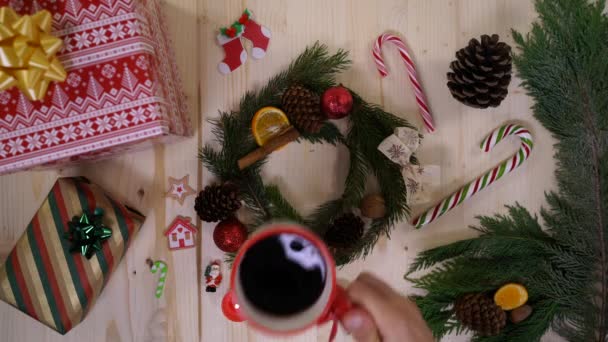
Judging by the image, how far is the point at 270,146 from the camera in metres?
0.95

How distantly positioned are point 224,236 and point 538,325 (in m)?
0.71

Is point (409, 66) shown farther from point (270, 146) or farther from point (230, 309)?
point (230, 309)

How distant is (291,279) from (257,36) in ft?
1.88

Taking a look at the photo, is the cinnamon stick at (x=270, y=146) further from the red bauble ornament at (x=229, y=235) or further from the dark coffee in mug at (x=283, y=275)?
the dark coffee in mug at (x=283, y=275)

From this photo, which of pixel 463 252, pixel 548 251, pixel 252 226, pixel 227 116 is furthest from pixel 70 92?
pixel 548 251

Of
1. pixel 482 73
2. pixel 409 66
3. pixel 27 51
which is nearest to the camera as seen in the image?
pixel 27 51

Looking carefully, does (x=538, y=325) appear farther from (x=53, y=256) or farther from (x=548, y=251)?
(x=53, y=256)

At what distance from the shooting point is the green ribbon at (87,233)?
0.93m

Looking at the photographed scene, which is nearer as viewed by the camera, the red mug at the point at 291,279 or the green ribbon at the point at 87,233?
the red mug at the point at 291,279

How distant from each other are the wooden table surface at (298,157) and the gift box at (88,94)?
0.27 m

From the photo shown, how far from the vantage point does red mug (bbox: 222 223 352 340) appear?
2.11 ft

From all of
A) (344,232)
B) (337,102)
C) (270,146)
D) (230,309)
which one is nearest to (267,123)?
(270,146)

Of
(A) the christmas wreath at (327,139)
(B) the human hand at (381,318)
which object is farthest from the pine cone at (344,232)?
(B) the human hand at (381,318)

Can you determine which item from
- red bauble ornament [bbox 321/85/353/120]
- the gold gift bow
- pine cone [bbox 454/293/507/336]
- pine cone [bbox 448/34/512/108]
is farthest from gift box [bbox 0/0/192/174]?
pine cone [bbox 454/293/507/336]
